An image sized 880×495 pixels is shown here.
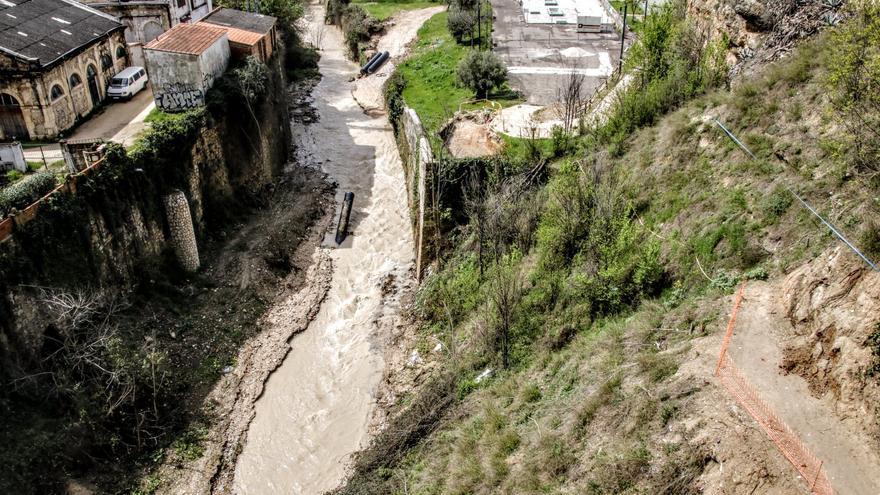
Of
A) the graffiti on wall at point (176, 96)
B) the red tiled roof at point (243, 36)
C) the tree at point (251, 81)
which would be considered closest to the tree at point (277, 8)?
the red tiled roof at point (243, 36)

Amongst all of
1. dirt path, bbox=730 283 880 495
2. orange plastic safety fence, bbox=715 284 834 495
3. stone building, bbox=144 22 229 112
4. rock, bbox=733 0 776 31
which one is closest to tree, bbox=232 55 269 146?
stone building, bbox=144 22 229 112

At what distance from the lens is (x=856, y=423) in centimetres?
1368

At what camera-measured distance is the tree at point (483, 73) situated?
1699 inches

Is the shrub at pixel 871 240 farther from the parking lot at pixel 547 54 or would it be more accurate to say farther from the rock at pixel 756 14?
the parking lot at pixel 547 54

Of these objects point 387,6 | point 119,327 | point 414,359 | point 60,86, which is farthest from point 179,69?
point 387,6

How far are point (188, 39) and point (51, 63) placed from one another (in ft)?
20.9

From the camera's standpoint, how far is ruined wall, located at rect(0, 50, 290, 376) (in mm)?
23078

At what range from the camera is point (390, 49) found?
2392 inches

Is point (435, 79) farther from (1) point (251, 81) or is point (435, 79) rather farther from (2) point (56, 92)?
(2) point (56, 92)

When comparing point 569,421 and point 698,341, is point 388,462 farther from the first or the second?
point 698,341

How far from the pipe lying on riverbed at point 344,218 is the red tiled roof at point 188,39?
1055 cm

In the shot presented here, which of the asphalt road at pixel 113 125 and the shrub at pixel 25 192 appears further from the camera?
the asphalt road at pixel 113 125

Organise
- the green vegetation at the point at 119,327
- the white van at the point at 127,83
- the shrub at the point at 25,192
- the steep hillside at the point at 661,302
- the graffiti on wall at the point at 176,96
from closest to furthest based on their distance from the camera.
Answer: the steep hillside at the point at 661,302
the green vegetation at the point at 119,327
the shrub at the point at 25,192
the graffiti on wall at the point at 176,96
the white van at the point at 127,83

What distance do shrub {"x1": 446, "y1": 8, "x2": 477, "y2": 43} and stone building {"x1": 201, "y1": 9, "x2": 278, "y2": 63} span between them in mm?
17417
